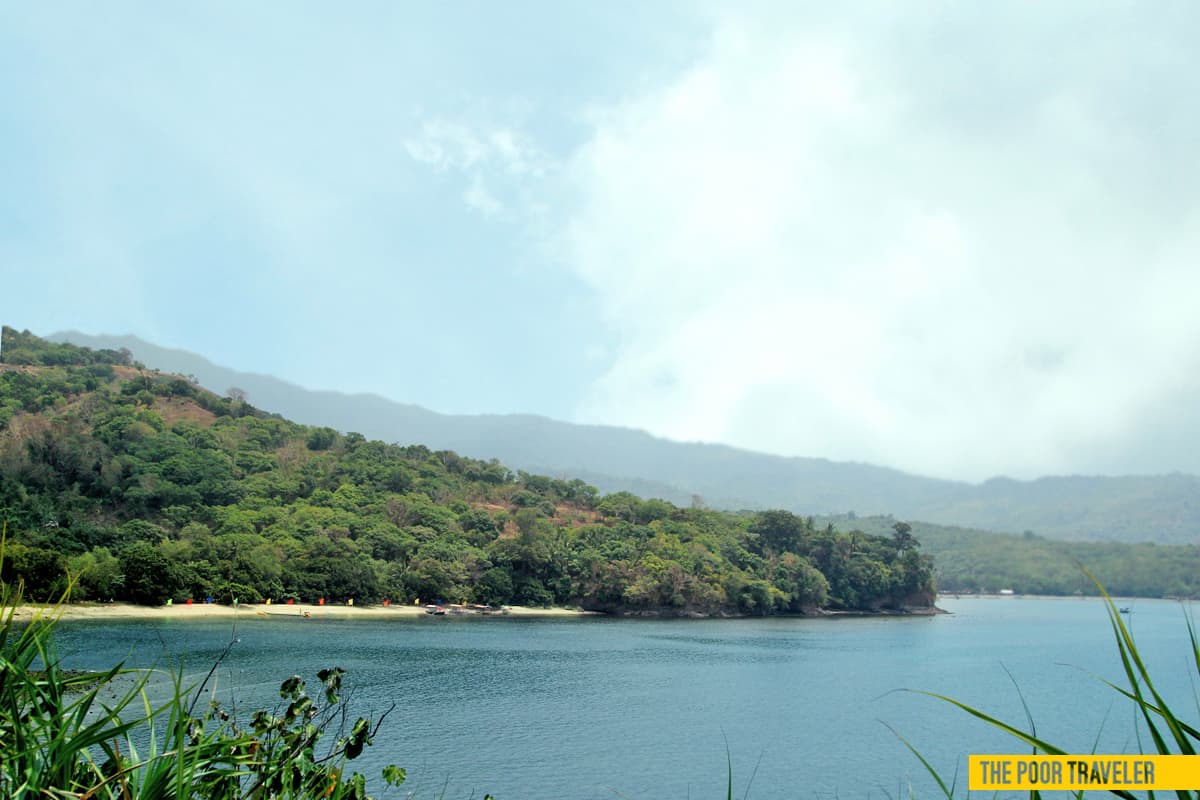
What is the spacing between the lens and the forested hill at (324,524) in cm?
5634

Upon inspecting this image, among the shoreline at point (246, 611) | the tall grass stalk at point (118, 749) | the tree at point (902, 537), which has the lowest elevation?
the shoreline at point (246, 611)

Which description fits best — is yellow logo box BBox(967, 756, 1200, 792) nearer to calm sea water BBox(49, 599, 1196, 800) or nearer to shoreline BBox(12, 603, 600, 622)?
calm sea water BBox(49, 599, 1196, 800)

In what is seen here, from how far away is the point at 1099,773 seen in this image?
2512 millimetres

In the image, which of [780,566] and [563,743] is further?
[780,566]

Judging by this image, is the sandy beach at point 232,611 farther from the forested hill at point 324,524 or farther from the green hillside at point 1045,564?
the green hillside at point 1045,564

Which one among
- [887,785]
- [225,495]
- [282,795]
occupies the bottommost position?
[887,785]

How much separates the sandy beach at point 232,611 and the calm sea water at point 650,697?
2391 mm

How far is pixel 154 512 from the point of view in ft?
209

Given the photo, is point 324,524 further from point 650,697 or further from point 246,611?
point 650,697

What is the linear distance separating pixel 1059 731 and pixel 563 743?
18.4 m

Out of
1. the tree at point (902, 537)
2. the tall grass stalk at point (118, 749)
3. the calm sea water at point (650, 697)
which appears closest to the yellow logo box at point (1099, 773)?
the tall grass stalk at point (118, 749)

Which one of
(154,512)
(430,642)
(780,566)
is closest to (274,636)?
(430,642)

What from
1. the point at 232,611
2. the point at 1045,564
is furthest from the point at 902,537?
the point at 232,611

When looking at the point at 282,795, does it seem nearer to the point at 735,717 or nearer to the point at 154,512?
the point at 735,717
